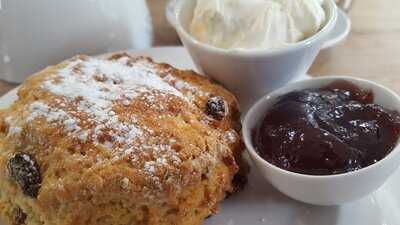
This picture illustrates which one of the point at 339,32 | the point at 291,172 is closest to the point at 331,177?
the point at 291,172

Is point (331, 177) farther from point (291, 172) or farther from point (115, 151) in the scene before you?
point (115, 151)

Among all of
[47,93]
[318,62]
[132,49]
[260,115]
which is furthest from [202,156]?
[318,62]

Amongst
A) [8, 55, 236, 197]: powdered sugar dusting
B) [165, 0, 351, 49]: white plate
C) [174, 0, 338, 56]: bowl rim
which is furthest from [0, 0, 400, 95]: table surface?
[8, 55, 236, 197]: powdered sugar dusting

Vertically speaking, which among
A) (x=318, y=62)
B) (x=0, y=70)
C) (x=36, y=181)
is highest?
(x=36, y=181)

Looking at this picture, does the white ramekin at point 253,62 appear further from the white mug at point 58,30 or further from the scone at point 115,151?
the white mug at point 58,30

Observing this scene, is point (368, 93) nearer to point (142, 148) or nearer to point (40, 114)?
point (142, 148)

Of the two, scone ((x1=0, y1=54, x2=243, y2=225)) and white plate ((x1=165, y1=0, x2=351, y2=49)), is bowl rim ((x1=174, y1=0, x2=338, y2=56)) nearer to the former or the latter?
scone ((x1=0, y1=54, x2=243, y2=225))
